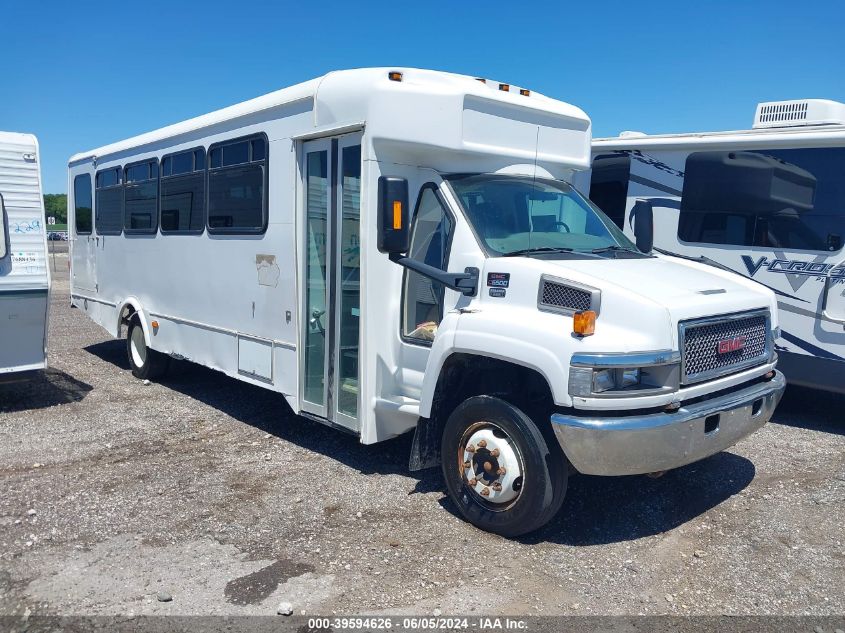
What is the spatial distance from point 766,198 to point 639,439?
4454mm

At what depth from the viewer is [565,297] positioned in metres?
4.36

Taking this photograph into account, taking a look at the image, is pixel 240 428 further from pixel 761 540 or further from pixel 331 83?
pixel 761 540

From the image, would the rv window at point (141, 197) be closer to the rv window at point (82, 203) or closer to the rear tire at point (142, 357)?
the rear tire at point (142, 357)

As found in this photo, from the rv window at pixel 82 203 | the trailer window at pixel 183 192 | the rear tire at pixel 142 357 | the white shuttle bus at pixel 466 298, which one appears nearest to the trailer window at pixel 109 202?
the rv window at pixel 82 203

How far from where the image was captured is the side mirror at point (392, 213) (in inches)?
185

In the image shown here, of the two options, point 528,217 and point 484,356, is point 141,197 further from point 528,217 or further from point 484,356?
point 484,356

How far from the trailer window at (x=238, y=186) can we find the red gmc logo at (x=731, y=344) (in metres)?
3.95

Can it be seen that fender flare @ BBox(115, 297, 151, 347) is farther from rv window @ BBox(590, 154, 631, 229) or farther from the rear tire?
rv window @ BBox(590, 154, 631, 229)

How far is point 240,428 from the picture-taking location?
23.7ft

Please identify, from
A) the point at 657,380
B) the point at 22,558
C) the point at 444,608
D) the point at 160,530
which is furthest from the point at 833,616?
the point at 22,558

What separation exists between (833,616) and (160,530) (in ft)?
13.5

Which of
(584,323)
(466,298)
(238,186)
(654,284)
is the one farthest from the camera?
(238,186)

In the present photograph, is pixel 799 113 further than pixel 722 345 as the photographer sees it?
Yes

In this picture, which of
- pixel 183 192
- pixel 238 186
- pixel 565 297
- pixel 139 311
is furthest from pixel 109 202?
pixel 565 297
